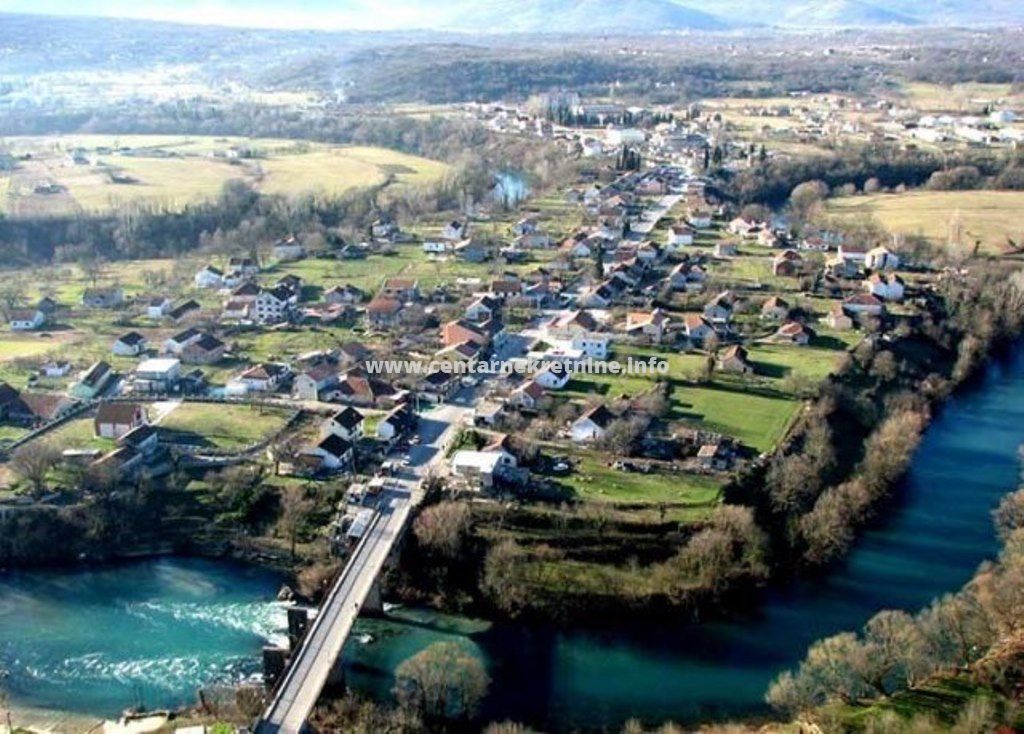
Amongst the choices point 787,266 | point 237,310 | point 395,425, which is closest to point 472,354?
point 395,425

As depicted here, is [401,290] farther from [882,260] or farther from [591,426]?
[882,260]

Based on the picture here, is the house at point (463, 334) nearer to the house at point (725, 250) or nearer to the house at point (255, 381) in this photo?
the house at point (255, 381)

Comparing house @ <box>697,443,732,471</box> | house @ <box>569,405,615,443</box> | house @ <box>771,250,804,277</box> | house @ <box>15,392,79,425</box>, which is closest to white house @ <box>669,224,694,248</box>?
house @ <box>771,250,804,277</box>

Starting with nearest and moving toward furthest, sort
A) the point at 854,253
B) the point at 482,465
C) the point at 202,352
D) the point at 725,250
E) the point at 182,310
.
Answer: the point at 482,465 < the point at 202,352 < the point at 182,310 < the point at 854,253 < the point at 725,250

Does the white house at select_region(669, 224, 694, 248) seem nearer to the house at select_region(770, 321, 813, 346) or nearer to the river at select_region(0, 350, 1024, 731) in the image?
the house at select_region(770, 321, 813, 346)

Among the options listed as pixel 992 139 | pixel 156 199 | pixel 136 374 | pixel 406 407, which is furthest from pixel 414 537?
pixel 992 139

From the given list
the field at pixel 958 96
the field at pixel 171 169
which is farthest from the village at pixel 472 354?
the field at pixel 958 96
